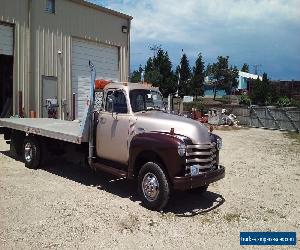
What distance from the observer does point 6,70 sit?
19.7 meters

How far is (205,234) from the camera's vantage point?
6.22 metres

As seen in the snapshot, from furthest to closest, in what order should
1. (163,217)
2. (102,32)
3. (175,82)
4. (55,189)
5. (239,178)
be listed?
(175,82) → (102,32) → (239,178) → (55,189) → (163,217)

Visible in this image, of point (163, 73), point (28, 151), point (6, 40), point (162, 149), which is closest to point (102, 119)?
point (162, 149)

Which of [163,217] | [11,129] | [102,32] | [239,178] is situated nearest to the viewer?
[163,217]

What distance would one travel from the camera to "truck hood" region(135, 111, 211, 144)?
23.3 feet

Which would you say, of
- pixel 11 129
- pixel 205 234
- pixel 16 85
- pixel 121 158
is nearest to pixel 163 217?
pixel 205 234

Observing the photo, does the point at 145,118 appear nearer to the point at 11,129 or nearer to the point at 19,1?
the point at 11,129

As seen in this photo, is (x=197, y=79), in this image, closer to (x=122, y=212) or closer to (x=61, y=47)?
(x=61, y=47)

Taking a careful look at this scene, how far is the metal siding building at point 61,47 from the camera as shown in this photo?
17.5 metres

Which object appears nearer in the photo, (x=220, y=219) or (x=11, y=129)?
(x=220, y=219)

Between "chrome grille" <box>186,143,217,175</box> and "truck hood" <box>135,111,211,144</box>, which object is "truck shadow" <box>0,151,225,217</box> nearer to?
"chrome grille" <box>186,143,217,175</box>

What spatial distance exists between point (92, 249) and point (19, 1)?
1477 cm

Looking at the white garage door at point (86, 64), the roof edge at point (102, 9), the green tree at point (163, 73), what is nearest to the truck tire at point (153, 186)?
the white garage door at point (86, 64)

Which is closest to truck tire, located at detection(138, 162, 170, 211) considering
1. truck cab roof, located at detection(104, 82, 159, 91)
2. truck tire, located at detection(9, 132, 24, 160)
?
truck cab roof, located at detection(104, 82, 159, 91)
